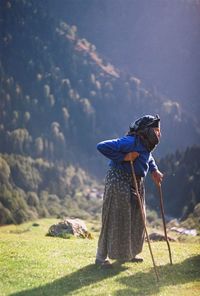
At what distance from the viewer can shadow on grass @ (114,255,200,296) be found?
10.4 meters

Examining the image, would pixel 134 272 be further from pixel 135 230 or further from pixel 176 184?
pixel 176 184

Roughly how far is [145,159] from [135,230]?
1873 mm

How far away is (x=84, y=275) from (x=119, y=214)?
5.78 feet

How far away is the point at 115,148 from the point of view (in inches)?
444

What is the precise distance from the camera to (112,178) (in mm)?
11719

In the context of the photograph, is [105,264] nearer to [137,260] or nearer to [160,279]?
[137,260]

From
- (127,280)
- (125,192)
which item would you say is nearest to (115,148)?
(125,192)

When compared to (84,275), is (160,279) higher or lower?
lower

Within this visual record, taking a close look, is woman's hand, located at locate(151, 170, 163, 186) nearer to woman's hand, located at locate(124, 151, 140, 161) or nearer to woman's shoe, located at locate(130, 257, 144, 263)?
woman's hand, located at locate(124, 151, 140, 161)

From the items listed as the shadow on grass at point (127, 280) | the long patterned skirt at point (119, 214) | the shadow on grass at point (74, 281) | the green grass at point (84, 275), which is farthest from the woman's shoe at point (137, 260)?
the long patterned skirt at point (119, 214)

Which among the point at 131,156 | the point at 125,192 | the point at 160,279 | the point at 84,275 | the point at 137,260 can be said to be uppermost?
the point at 131,156

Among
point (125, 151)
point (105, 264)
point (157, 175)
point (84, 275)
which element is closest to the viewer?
point (125, 151)

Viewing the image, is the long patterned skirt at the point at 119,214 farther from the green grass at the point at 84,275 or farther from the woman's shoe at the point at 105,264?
the green grass at the point at 84,275

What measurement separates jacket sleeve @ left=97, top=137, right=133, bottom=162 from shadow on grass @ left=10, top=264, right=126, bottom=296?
9.51ft
